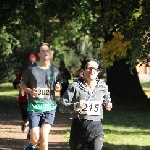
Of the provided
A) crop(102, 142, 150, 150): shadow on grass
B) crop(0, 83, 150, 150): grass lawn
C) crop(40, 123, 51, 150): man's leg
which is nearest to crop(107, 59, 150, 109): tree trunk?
crop(0, 83, 150, 150): grass lawn

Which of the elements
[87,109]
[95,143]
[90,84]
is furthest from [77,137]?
[90,84]

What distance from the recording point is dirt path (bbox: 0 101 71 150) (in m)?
12.1

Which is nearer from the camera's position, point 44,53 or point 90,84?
point 90,84

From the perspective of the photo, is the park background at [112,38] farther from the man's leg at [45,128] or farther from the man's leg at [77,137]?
the man's leg at [77,137]

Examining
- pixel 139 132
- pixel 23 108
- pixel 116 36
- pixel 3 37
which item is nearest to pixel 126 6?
pixel 116 36

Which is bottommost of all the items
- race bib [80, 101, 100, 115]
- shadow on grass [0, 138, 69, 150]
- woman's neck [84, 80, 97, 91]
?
shadow on grass [0, 138, 69, 150]

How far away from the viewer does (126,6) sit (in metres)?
20.2

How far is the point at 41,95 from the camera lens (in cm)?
917

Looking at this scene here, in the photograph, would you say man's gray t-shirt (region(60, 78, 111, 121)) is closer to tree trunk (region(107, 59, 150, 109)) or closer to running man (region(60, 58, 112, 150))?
running man (region(60, 58, 112, 150))

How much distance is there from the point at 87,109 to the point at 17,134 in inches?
281

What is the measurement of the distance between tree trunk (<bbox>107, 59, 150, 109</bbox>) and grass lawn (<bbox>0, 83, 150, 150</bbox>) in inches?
162

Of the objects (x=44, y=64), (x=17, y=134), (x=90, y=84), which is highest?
(x=44, y=64)

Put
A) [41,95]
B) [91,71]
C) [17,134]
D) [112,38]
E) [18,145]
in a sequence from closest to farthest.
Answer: [91,71] → [41,95] → [18,145] → [17,134] → [112,38]

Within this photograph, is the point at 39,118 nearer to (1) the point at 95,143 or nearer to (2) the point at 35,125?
(2) the point at 35,125
